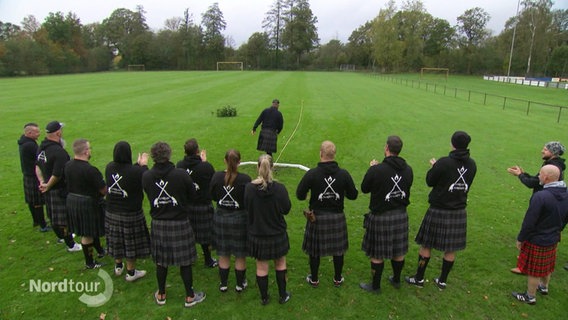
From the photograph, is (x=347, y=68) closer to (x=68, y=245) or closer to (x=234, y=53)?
(x=234, y=53)

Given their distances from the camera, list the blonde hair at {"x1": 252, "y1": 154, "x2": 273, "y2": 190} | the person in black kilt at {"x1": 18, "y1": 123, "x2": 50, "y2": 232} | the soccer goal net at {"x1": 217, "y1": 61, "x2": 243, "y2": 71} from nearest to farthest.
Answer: the blonde hair at {"x1": 252, "y1": 154, "x2": 273, "y2": 190} < the person in black kilt at {"x1": 18, "y1": 123, "x2": 50, "y2": 232} < the soccer goal net at {"x1": 217, "y1": 61, "x2": 243, "y2": 71}

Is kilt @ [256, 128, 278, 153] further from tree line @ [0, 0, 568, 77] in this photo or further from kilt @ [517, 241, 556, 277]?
tree line @ [0, 0, 568, 77]

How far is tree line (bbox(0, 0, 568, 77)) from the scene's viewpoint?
66.4m

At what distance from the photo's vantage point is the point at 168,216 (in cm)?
440

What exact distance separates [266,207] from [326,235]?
100 cm

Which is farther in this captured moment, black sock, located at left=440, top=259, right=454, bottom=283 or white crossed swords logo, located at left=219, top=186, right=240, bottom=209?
black sock, located at left=440, top=259, right=454, bottom=283

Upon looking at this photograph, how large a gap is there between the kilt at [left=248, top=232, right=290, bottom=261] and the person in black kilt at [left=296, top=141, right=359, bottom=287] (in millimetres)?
518

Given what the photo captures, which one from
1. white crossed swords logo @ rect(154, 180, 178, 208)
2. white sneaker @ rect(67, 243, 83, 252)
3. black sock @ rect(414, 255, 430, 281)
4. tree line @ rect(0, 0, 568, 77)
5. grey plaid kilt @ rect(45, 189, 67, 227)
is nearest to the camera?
white crossed swords logo @ rect(154, 180, 178, 208)

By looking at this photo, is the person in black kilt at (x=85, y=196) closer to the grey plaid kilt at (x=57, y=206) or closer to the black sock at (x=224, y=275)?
the grey plaid kilt at (x=57, y=206)

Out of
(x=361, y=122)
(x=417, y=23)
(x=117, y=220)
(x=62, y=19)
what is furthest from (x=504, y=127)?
(x=62, y=19)

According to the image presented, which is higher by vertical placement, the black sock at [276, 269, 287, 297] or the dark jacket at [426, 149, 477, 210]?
the dark jacket at [426, 149, 477, 210]

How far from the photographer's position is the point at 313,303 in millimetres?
4758

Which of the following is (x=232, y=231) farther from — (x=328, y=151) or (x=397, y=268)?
(x=397, y=268)

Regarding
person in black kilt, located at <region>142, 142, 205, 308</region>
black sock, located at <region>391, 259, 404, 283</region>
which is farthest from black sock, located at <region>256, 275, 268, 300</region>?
black sock, located at <region>391, 259, 404, 283</region>
